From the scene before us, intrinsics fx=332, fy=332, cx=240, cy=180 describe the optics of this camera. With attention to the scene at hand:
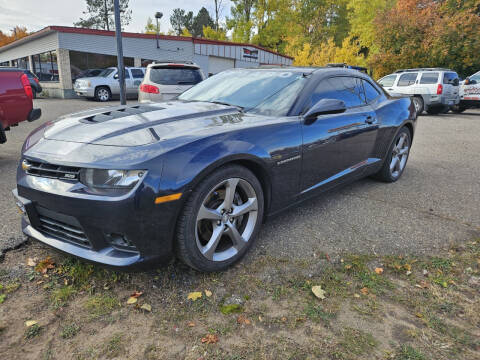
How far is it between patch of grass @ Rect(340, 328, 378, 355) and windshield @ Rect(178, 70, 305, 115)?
5.73 ft

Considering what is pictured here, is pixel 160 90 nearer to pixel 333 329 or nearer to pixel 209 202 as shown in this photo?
pixel 209 202

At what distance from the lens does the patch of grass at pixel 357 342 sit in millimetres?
1774

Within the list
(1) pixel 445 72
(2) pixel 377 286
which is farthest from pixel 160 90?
(1) pixel 445 72

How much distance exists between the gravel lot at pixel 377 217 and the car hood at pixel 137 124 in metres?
1.09

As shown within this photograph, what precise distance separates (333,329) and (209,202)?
1106 mm

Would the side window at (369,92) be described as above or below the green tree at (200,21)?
below

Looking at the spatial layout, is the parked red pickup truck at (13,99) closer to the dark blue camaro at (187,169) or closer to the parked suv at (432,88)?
the dark blue camaro at (187,169)

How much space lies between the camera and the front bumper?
189 cm

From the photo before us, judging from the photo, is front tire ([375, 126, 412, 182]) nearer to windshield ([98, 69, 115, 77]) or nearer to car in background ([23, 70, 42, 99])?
car in background ([23, 70, 42, 99])

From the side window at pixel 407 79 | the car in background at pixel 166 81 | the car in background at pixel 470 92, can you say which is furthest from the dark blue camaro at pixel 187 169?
the car in background at pixel 470 92

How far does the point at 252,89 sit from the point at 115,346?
244 cm

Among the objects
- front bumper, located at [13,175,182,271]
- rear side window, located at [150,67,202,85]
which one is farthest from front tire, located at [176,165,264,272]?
rear side window, located at [150,67,202,85]

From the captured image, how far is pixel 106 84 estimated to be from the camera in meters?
15.9

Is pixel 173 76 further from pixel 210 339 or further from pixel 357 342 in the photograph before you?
pixel 357 342
